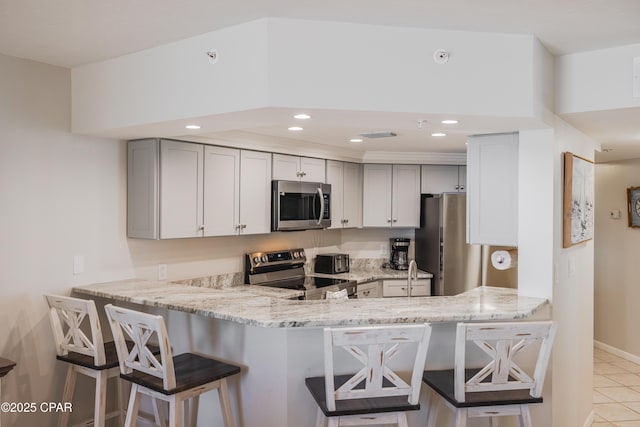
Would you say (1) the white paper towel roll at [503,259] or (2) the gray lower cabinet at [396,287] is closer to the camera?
(1) the white paper towel roll at [503,259]

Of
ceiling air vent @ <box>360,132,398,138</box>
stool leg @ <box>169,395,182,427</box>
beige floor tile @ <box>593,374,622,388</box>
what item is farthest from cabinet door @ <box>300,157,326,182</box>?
beige floor tile @ <box>593,374,622,388</box>

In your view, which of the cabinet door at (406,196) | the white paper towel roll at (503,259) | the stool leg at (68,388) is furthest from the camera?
the cabinet door at (406,196)

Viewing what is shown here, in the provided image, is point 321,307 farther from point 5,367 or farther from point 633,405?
point 633,405

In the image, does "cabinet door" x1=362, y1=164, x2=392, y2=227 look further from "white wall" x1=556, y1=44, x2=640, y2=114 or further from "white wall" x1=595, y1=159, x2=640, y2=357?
"white wall" x1=556, y1=44, x2=640, y2=114

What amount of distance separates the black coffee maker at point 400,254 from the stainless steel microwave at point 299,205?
1173 mm

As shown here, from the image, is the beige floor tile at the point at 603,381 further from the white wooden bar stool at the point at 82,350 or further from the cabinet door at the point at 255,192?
the white wooden bar stool at the point at 82,350

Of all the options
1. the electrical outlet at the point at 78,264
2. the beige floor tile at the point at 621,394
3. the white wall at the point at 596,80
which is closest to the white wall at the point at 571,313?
the white wall at the point at 596,80

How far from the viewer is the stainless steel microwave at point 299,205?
14.6 feet

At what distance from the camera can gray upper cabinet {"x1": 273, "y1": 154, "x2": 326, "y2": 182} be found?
454 centimetres

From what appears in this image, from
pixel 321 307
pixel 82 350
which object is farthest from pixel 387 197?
pixel 82 350

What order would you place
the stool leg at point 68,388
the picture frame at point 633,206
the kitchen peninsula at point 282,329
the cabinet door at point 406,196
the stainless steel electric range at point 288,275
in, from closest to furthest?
the kitchen peninsula at point 282,329 < the stool leg at point 68,388 < the stainless steel electric range at point 288,275 < the picture frame at point 633,206 < the cabinet door at point 406,196

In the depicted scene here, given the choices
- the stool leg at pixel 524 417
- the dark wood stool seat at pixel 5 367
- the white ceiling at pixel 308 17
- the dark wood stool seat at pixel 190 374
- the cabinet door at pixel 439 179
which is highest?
the white ceiling at pixel 308 17

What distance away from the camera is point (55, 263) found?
3.22m

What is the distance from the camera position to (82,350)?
2.86 metres
